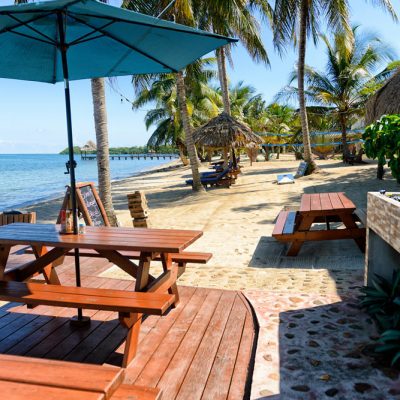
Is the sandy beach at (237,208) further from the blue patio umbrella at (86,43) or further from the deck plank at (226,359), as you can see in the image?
the blue patio umbrella at (86,43)

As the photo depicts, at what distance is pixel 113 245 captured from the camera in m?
2.72

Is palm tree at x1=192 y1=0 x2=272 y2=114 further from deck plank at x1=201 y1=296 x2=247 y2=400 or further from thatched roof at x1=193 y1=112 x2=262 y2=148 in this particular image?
deck plank at x1=201 y1=296 x2=247 y2=400

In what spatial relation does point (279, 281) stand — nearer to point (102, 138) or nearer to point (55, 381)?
point (55, 381)

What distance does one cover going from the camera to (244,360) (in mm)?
2611

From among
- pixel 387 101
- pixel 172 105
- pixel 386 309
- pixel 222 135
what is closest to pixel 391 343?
pixel 386 309

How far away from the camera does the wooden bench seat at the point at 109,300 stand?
2.39m

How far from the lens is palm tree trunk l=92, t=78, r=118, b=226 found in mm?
7633

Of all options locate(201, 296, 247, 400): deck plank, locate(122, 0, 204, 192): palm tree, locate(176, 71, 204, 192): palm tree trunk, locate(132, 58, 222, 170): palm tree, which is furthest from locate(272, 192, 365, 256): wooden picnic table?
locate(132, 58, 222, 170): palm tree

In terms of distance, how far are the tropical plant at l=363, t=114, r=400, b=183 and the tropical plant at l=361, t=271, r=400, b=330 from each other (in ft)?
3.01

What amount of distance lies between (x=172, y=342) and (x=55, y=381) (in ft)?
5.06

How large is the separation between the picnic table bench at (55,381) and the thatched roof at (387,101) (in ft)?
36.2

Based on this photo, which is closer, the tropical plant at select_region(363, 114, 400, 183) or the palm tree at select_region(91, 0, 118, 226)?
the tropical plant at select_region(363, 114, 400, 183)

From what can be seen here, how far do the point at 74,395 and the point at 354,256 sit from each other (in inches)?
182

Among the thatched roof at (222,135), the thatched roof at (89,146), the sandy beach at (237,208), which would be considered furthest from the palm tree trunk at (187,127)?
the thatched roof at (89,146)
